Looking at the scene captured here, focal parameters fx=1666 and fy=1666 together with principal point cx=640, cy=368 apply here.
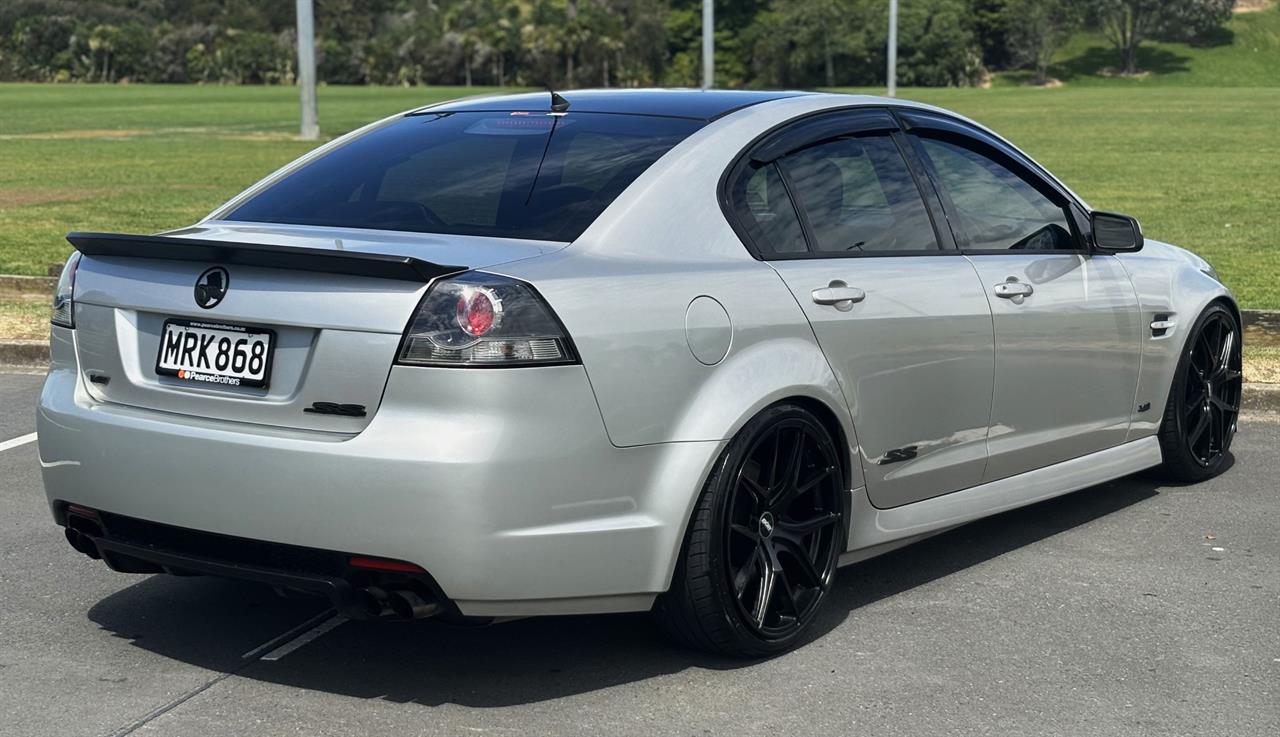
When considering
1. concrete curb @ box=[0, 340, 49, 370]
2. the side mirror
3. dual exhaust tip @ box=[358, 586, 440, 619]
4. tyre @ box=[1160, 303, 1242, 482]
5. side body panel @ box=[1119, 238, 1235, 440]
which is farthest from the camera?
concrete curb @ box=[0, 340, 49, 370]

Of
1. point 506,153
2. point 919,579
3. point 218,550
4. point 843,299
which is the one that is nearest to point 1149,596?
point 919,579

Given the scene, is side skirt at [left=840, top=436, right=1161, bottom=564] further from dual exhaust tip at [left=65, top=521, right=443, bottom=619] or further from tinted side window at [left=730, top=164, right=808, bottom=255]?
dual exhaust tip at [left=65, top=521, right=443, bottom=619]

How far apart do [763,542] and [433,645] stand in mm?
987

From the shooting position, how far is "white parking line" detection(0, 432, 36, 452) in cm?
755

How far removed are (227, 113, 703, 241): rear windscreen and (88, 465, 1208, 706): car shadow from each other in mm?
1178

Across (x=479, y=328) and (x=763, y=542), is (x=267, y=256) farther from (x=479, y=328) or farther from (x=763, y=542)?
(x=763, y=542)

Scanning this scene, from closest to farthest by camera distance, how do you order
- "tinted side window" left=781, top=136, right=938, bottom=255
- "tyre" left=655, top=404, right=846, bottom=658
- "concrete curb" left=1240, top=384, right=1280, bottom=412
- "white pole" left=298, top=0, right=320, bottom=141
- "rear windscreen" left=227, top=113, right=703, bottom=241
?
"tyre" left=655, top=404, right=846, bottom=658
"rear windscreen" left=227, top=113, right=703, bottom=241
"tinted side window" left=781, top=136, right=938, bottom=255
"concrete curb" left=1240, top=384, right=1280, bottom=412
"white pole" left=298, top=0, right=320, bottom=141

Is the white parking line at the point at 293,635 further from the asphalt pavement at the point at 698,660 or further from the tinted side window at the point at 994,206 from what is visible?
the tinted side window at the point at 994,206

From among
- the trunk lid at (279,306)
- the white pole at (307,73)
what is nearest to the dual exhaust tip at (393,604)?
the trunk lid at (279,306)

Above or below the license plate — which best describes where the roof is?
above

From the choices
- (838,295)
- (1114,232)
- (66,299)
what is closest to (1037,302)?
(1114,232)

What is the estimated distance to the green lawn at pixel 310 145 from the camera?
17.5 m

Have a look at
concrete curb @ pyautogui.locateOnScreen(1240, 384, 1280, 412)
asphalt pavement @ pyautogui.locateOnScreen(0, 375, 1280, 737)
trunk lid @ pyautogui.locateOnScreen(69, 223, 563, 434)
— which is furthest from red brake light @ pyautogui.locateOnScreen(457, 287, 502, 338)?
concrete curb @ pyautogui.locateOnScreen(1240, 384, 1280, 412)

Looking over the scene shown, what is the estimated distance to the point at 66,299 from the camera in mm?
4582
